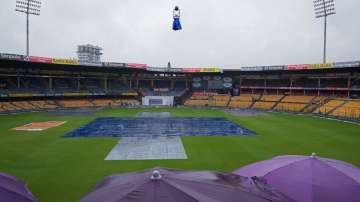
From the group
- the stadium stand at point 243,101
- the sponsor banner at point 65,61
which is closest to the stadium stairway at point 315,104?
the stadium stand at point 243,101

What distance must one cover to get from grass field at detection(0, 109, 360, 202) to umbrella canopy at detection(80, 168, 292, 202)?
7.72m

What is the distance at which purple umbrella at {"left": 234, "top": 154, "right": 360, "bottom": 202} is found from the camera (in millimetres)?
5895

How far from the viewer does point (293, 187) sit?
20.9ft

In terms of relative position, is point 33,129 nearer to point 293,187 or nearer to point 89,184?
point 89,184

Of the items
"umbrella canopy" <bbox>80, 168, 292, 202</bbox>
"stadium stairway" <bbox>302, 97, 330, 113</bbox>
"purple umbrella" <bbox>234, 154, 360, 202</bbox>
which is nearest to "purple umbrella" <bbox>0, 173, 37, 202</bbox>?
"umbrella canopy" <bbox>80, 168, 292, 202</bbox>

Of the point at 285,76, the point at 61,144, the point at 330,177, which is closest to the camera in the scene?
the point at 330,177

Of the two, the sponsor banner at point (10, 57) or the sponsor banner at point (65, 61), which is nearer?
the sponsor banner at point (10, 57)

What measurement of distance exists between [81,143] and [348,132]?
85.4 ft

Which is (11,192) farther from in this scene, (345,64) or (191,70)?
(191,70)

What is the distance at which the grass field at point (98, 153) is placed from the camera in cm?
1350

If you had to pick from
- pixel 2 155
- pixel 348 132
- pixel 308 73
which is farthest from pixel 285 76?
pixel 2 155

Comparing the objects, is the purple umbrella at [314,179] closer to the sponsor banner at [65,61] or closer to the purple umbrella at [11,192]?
the purple umbrella at [11,192]

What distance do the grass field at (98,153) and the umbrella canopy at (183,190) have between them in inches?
304

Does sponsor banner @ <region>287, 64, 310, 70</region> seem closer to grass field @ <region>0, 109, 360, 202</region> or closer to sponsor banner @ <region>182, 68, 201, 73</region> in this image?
sponsor banner @ <region>182, 68, 201, 73</region>
